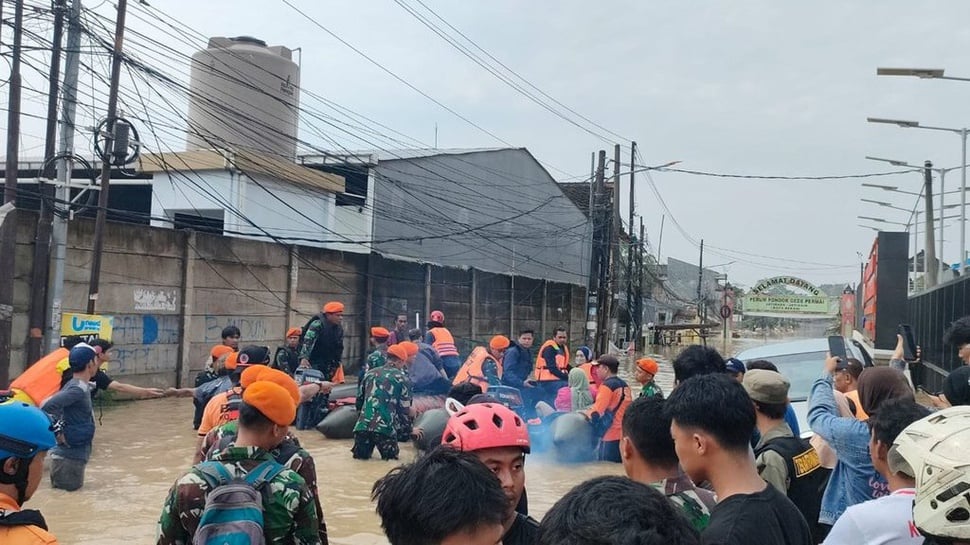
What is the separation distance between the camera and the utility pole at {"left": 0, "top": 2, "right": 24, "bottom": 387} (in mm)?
11430

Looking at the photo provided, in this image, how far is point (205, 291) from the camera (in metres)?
16.5

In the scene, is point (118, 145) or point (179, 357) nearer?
point (118, 145)

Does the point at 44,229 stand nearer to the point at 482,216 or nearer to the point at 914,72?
the point at 914,72

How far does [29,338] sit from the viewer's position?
12570 mm

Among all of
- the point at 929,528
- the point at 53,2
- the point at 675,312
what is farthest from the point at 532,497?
the point at 675,312

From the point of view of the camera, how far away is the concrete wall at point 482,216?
83.2 feet

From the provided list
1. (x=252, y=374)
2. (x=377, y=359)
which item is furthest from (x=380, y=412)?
(x=252, y=374)

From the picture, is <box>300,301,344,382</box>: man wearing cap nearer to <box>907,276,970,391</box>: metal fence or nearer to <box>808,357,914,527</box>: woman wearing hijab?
<box>808,357,914,527</box>: woman wearing hijab

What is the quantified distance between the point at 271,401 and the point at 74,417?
514cm

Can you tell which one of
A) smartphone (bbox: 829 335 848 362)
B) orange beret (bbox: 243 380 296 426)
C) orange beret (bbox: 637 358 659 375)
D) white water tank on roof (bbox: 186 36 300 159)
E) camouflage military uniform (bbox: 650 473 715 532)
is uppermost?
white water tank on roof (bbox: 186 36 300 159)

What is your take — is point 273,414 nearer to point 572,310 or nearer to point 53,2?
point 53,2

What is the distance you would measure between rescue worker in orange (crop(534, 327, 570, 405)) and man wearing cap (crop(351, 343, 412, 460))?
12.6 ft

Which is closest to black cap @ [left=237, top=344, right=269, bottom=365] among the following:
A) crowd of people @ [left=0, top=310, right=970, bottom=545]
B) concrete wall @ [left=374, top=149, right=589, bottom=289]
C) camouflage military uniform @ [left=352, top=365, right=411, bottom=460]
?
crowd of people @ [left=0, top=310, right=970, bottom=545]

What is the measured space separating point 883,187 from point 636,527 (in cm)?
3264
